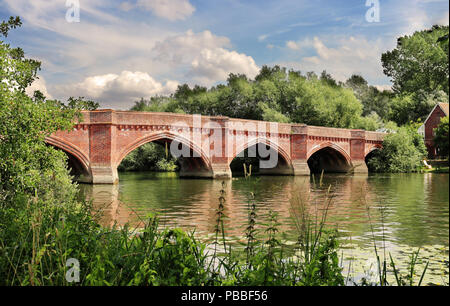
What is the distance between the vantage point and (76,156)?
2327 cm

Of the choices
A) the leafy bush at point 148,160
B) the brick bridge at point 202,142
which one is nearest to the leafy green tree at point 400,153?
the brick bridge at point 202,142

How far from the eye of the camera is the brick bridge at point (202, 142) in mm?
23812

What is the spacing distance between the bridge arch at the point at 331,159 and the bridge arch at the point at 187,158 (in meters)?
11.6

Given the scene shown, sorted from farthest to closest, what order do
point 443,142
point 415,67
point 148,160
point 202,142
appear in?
point 415,67, point 148,160, point 202,142, point 443,142

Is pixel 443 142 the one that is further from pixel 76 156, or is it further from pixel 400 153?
pixel 400 153

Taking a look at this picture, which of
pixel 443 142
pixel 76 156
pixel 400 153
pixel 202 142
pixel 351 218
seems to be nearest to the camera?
pixel 443 142

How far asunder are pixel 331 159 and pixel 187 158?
1600 cm

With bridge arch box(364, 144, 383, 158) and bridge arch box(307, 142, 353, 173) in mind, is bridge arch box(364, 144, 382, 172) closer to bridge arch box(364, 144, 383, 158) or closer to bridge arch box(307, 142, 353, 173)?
bridge arch box(364, 144, 383, 158)

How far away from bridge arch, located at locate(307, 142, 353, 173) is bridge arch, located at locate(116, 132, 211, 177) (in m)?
11.6

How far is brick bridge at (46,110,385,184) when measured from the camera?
78.1 ft

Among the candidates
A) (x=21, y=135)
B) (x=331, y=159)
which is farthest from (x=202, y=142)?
(x=21, y=135)
